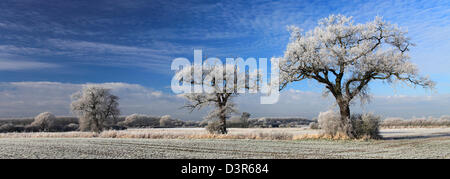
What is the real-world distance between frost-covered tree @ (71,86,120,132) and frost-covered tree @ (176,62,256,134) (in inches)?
561

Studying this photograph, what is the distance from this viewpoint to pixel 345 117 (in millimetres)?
20609

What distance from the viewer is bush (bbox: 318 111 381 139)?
20312 mm

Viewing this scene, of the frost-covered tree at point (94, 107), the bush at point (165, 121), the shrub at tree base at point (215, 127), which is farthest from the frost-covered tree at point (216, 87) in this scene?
the bush at point (165, 121)

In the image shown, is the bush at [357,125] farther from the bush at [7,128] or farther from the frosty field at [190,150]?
the bush at [7,128]

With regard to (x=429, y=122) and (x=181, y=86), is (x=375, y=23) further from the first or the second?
(x=429, y=122)

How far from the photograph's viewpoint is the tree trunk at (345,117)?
20161mm

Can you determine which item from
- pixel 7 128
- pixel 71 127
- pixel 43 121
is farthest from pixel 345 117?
pixel 7 128

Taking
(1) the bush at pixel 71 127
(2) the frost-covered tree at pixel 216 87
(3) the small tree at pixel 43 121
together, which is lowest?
Result: (1) the bush at pixel 71 127

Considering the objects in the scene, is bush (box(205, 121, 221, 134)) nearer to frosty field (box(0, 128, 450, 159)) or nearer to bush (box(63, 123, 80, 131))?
frosty field (box(0, 128, 450, 159))

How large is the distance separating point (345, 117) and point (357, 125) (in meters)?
0.96

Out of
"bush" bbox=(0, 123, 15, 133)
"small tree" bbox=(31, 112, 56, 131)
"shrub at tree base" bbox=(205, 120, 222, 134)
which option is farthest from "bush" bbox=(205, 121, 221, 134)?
"bush" bbox=(0, 123, 15, 133)

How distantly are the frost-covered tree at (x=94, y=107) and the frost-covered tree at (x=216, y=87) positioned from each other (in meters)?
14.3

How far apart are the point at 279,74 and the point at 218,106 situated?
700cm
